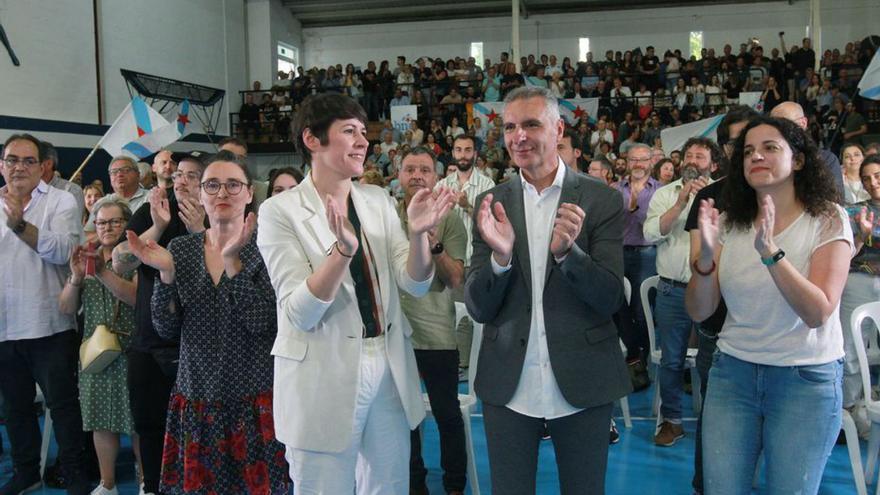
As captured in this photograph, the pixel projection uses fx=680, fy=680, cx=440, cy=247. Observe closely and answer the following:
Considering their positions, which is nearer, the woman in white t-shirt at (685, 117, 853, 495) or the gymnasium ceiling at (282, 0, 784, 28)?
the woman in white t-shirt at (685, 117, 853, 495)

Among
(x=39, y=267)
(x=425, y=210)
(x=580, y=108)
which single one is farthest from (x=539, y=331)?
(x=580, y=108)

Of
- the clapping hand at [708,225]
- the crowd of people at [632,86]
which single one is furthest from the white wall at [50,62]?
the clapping hand at [708,225]

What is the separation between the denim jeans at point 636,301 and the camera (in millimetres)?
4906

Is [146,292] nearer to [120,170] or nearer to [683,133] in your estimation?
[120,170]

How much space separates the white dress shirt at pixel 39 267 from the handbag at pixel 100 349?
0.64 feet

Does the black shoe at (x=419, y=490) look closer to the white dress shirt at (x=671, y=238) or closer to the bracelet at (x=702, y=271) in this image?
the white dress shirt at (x=671, y=238)

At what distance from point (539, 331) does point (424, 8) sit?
1651 centimetres

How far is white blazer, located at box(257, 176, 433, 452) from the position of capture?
5.89 feet

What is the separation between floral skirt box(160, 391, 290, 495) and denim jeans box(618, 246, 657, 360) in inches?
124

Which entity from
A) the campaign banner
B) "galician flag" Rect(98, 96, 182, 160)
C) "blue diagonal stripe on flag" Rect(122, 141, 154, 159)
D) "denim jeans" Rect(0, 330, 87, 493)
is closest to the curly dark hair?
"denim jeans" Rect(0, 330, 87, 493)

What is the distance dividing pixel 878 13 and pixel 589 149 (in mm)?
9043

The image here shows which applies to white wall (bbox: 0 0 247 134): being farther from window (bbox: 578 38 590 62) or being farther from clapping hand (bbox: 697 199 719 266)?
clapping hand (bbox: 697 199 719 266)

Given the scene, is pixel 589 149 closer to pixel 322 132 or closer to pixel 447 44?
pixel 447 44

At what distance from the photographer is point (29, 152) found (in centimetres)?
317
